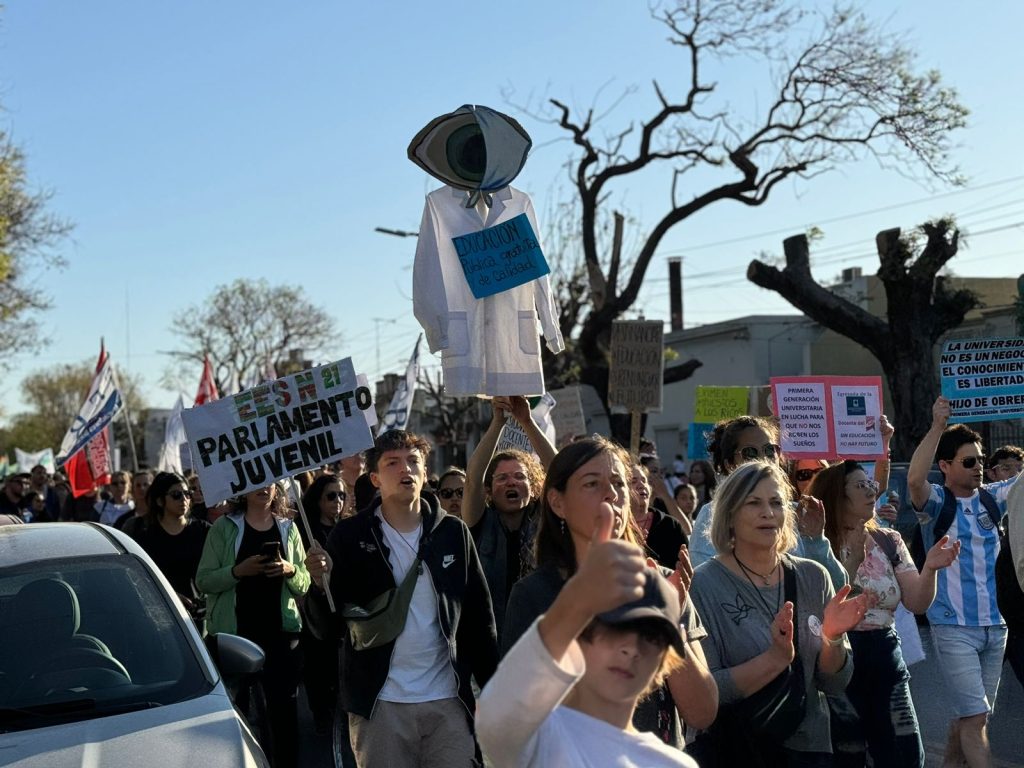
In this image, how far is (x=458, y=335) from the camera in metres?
6.61

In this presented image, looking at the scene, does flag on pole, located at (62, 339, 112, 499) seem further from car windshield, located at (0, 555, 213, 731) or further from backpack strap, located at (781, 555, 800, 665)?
backpack strap, located at (781, 555, 800, 665)

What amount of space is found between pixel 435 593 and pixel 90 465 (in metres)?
14.7

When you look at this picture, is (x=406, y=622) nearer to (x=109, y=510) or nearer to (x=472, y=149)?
(x=472, y=149)

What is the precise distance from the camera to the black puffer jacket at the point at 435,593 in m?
5.24

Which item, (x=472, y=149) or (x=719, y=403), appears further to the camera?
(x=719, y=403)

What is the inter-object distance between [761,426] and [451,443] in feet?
103

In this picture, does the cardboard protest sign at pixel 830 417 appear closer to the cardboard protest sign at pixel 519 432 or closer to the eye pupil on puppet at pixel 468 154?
the cardboard protest sign at pixel 519 432

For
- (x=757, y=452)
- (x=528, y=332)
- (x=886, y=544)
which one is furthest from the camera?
(x=528, y=332)

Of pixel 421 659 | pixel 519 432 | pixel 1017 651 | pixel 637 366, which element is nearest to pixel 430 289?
pixel 421 659

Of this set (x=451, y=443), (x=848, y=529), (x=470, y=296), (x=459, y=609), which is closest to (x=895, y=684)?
(x=848, y=529)

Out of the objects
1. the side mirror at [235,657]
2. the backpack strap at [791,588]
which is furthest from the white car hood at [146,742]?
the backpack strap at [791,588]

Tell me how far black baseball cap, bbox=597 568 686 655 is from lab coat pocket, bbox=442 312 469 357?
3.89 metres

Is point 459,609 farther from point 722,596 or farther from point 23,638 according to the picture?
point 23,638

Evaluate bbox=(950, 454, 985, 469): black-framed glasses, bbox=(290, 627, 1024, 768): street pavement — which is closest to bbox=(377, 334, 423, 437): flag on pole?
bbox=(290, 627, 1024, 768): street pavement
